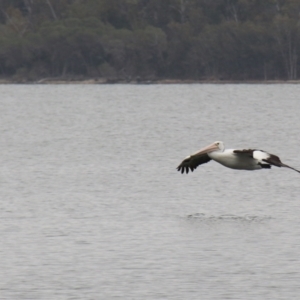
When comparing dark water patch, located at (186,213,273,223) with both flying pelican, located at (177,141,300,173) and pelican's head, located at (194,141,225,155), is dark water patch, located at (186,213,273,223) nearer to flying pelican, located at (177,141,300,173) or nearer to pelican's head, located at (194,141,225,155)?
flying pelican, located at (177,141,300,173)

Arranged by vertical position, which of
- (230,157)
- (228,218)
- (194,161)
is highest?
(230,157)

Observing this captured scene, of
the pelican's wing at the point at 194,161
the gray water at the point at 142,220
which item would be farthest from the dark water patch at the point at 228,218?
the pelican's wing at the point at 194,161

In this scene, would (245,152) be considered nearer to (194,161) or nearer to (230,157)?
(230,157)

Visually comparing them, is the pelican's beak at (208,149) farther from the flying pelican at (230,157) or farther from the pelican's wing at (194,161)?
the pelican's wing at (194,161)

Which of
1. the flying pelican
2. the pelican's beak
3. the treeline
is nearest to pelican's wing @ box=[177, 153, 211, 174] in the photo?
the flying pelican

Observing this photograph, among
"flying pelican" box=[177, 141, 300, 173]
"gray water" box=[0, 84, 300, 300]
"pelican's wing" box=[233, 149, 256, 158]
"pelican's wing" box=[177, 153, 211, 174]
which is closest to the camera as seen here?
"gray water" box=[0, 84, 300, 300]

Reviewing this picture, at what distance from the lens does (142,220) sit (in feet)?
63.9

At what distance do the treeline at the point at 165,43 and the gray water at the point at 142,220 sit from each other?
197 feet

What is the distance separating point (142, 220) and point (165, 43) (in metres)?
87.7

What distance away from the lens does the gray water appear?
1462 cm

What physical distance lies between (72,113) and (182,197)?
1675 inches

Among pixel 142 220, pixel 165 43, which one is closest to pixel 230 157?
pixel 142 220

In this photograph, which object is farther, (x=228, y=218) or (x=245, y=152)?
(x=228, y=218)

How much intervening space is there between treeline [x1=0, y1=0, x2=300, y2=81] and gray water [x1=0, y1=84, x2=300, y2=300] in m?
60.0
